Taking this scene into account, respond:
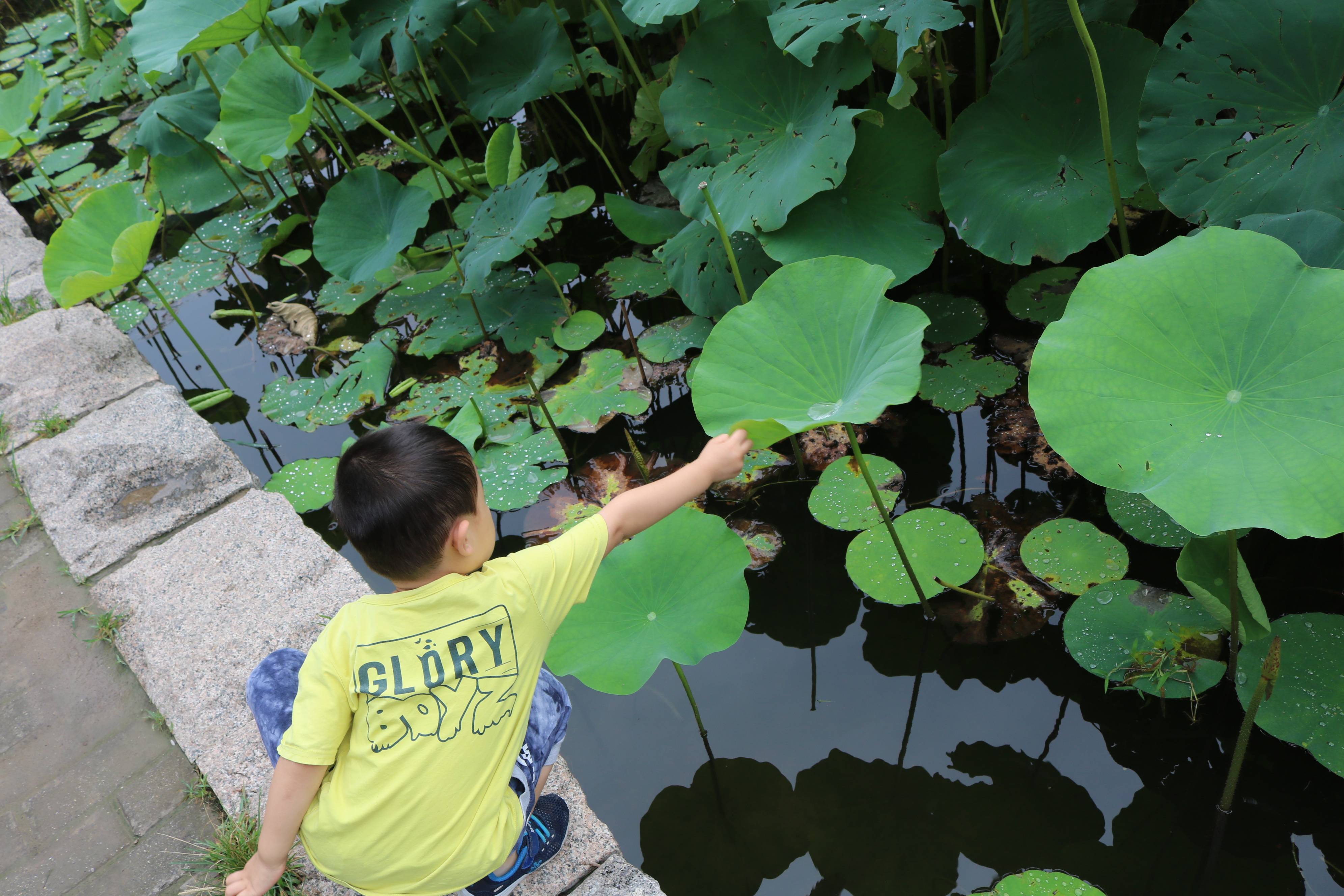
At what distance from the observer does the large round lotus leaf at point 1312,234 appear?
1.37 m

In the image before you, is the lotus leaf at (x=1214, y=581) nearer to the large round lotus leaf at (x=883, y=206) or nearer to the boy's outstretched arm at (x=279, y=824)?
the large round lotus leaf at (x=883, y=206)

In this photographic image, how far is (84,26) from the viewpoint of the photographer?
3.81 meters

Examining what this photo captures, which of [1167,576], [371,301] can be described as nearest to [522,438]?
[371,301]

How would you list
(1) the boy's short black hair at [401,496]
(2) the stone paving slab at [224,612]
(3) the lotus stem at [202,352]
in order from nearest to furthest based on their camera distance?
(1) the boy's short black hair at [401,496] < (2) the stone paving slab at [224,612] < (3) the lotus stem at [202,352]

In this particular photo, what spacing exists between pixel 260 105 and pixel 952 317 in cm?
242

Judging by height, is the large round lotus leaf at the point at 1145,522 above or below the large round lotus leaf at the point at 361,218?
below

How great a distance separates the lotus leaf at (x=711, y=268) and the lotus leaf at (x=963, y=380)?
489 millimetres

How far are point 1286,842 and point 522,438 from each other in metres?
1.79

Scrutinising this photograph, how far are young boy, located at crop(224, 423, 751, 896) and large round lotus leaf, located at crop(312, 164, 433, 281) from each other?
1.87 m

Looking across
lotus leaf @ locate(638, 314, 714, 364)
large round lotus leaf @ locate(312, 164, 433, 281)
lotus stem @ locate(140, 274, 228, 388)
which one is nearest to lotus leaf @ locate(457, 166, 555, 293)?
large round lotus leaf @ locate(312, 164, 433, 281)

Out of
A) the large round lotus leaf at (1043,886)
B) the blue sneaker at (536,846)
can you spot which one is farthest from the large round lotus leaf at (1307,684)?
the blue sneaker at (536,846)

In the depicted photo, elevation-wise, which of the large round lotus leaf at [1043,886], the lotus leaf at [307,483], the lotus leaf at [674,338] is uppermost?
the lotus leaf at [307,483]

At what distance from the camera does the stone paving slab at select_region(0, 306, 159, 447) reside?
2.53m

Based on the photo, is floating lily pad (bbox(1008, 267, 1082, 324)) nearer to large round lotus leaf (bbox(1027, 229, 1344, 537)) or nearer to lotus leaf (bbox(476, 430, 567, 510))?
large round lotus leaf (bbox(1027, 229, 1344, 537))
